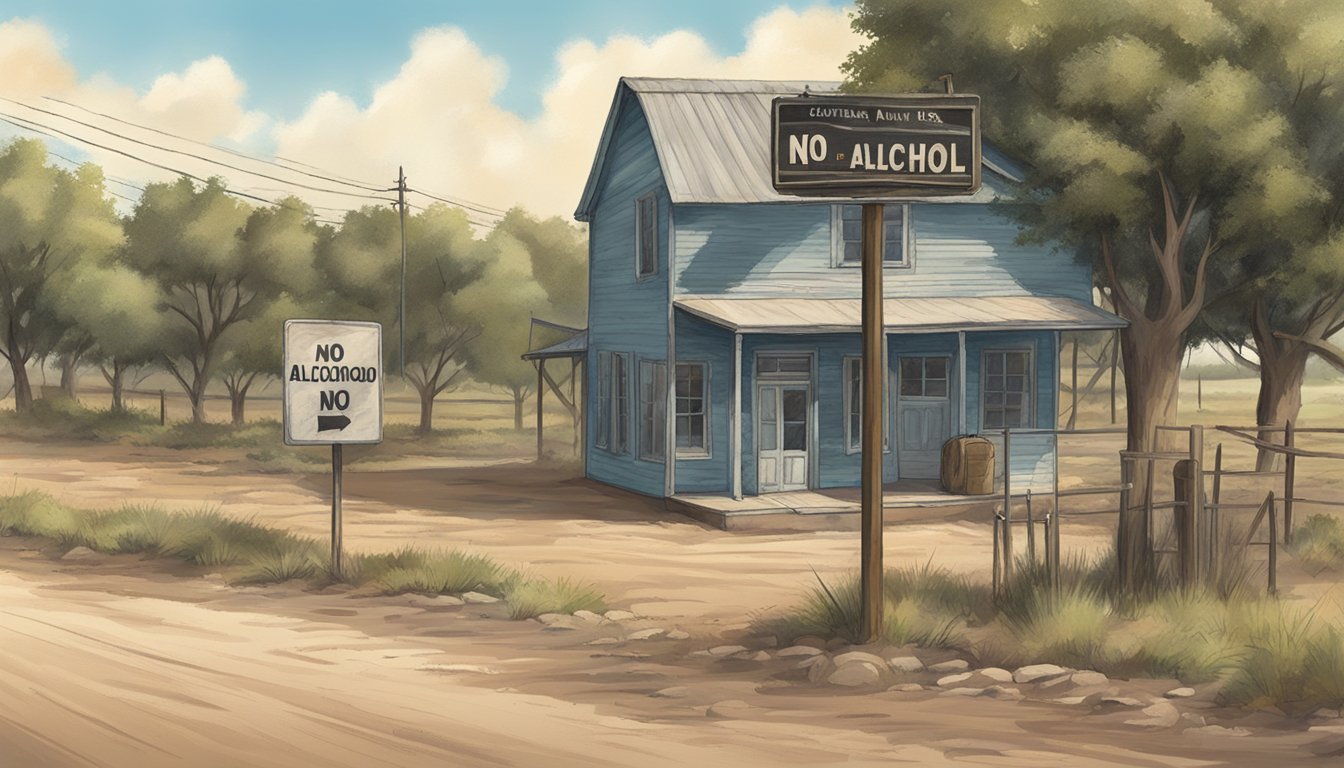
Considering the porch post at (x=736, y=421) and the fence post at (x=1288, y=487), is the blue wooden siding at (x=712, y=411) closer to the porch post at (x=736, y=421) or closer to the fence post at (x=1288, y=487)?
the porch post at (x=736, y=421)

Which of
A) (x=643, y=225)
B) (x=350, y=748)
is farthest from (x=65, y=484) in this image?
(x=350, y=748)

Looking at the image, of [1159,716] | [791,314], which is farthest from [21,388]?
[1159,716]

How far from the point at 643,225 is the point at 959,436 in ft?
20.3

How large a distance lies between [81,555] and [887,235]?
13.2 metres

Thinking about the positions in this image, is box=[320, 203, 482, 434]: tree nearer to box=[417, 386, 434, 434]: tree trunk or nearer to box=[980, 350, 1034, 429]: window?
box=[417, 386, 434, 434]: tree trunk

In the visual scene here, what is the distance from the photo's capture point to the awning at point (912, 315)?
2200 centimetres

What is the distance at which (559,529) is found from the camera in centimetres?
2058

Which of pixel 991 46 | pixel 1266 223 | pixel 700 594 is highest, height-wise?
pixel 991 46

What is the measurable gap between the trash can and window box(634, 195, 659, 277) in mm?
5457

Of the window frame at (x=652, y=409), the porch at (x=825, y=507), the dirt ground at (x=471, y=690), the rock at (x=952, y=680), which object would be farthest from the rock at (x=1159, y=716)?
the window frame at (x=652, y=409)

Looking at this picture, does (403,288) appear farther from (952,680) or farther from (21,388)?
(952,680)

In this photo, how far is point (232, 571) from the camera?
15.0 m

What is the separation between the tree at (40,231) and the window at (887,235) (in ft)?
103

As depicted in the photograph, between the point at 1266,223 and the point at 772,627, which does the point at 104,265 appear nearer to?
the point at 1266,223
